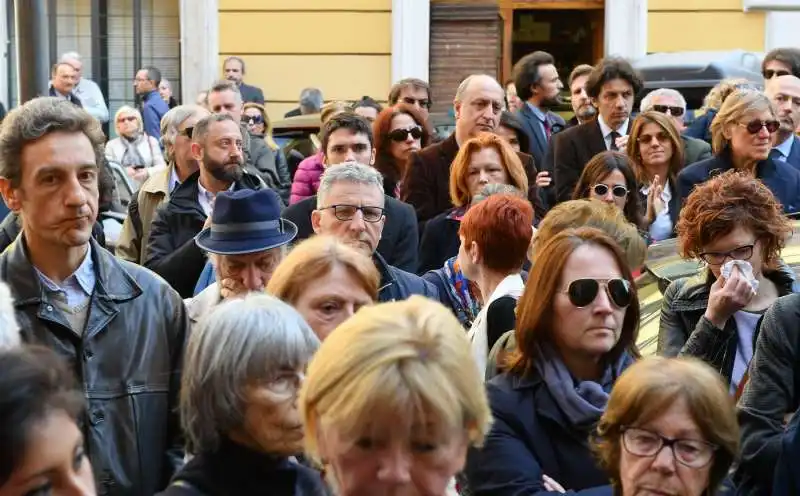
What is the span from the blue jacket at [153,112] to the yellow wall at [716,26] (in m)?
5.32

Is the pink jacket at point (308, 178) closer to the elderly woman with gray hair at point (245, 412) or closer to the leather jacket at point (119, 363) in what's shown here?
the leather jacket at point (119, 363)

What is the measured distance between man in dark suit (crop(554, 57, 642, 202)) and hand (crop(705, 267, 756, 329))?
4.20 metres

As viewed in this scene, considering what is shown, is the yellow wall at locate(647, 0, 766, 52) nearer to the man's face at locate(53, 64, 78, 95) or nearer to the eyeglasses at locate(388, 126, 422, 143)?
the man's face at locate(53, 64, 78, 95)

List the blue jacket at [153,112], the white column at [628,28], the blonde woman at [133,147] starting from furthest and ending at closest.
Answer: the white column at [628,28], the blue jacket at [153,112], the blonde woman at [133,147]

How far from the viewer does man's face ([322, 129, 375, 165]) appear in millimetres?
8383

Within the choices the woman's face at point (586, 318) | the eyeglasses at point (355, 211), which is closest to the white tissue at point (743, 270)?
the woman's face at point (586, 318)

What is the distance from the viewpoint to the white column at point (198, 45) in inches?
669

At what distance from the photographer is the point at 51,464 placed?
2.92m

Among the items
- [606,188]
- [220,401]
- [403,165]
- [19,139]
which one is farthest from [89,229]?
[403,165]

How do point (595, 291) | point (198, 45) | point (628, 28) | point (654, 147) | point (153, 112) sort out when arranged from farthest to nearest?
point (198, 45)
point (628, 28)
point (153, 112)
point (654, 147)
point (595, 291)

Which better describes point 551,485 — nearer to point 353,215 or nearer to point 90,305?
point 90,305

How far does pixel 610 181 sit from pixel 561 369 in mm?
3765

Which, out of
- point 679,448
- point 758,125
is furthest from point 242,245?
point 758,125

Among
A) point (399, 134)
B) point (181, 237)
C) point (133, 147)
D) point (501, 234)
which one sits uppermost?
point (399, 134)
